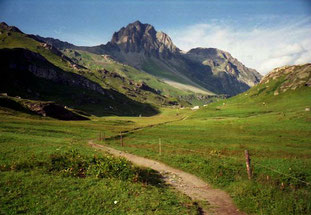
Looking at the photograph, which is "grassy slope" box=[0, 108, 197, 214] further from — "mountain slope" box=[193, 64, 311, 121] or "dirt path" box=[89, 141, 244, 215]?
"mountain slope" box=[193, 64, 311, 121]

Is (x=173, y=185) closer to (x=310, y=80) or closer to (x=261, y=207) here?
(x=261, y=207)

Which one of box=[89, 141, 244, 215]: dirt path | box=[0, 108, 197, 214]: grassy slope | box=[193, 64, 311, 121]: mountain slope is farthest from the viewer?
box=[193, 64, 311, 121]: mountain slope

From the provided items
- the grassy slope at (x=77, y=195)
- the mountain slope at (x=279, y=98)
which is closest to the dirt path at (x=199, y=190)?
the grassy slope at (x=77, y=195)

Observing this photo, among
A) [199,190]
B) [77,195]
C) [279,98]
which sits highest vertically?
[279,98]

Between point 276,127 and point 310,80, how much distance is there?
389 ft

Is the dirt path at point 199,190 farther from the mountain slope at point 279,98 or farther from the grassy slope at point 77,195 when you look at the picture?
the mountain slope at point 279,98

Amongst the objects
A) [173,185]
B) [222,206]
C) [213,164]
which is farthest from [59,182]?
[213,164]

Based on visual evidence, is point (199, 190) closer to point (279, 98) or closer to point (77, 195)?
point (77, 195)

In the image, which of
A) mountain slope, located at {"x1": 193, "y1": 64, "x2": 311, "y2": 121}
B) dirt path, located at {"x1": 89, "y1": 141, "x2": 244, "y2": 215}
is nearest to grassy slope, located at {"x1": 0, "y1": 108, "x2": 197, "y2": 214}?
dirt path, located at {"x1": 89, "y1": 141, "x2": 244, "y2": 215}

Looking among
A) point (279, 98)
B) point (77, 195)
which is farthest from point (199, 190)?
point (279, 98)

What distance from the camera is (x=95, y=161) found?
2530cm

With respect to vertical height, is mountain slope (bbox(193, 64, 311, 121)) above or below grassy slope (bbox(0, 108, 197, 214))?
above

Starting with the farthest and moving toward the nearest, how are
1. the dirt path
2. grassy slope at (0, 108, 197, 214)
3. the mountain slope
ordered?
1. the mountain slope
2. the dirt path
3. grassy slope at (0, 108, 197, 214)

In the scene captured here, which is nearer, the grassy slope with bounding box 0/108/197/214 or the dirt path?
the grassy slope with bounding box 0/108/197/214
